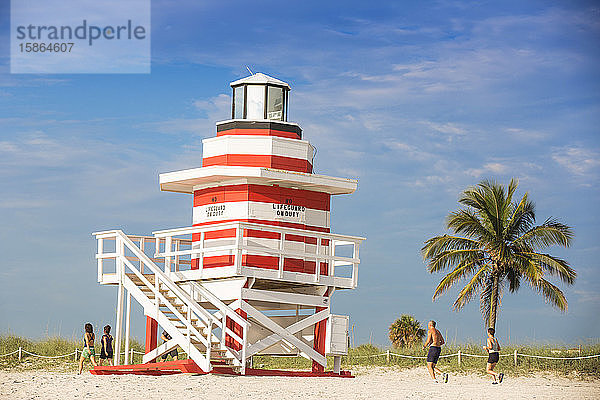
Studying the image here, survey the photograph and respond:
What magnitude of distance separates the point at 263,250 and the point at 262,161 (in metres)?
2.77

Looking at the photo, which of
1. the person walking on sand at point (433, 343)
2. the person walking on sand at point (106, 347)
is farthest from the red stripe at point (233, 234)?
the person walking on sand at point (433, 343)

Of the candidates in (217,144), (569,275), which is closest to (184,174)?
(217,144)

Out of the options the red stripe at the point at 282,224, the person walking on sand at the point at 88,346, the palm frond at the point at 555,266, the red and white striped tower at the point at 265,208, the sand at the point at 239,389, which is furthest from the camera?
the palm frond at the point at 555,266

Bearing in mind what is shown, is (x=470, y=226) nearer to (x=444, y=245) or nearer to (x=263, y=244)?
(x=444, y=245)

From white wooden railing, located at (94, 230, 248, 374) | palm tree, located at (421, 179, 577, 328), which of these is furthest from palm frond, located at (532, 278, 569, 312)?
white wooden railing, located at (94, 230, 248, 374)

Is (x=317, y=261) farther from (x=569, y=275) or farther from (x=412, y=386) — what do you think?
(x=569, y=275)

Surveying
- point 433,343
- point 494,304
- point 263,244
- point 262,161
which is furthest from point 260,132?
point 494,304

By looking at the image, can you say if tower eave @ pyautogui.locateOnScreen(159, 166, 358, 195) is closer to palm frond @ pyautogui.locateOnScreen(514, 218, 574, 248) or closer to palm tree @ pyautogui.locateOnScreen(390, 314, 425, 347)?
palm frond @ pyautogui.locateOnScreen(514, 218, 574, 248)

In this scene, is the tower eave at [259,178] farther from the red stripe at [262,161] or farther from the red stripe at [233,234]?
the red stripe at [233,234]

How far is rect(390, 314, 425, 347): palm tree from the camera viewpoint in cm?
4811

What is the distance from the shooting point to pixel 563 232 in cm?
3266

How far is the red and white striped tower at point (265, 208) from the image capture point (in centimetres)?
2452

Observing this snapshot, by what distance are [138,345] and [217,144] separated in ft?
42.8

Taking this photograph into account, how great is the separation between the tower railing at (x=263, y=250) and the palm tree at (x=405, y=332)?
23059mm
